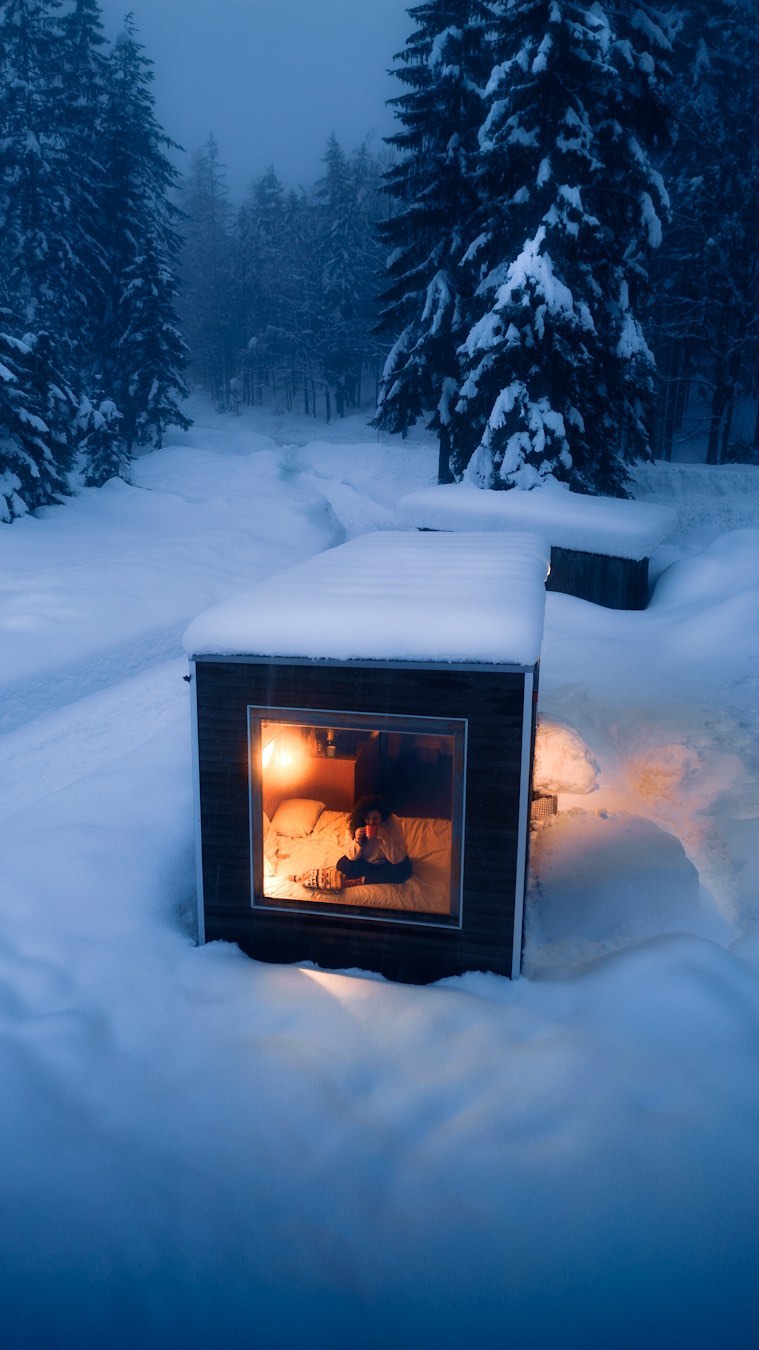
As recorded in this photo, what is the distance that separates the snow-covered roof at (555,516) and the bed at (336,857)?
33.7ft

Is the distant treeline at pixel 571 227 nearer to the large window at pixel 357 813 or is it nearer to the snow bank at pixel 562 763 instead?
the snow bank at pixel 562 763

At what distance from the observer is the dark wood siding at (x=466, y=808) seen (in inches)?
212

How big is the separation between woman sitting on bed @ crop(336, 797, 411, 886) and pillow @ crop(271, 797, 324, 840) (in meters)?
0.40

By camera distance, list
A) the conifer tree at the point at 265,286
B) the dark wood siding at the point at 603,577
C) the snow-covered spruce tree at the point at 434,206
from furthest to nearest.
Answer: the conifer tree at the point at 265,286
the snow-covered spruce tree at the point at 434,206
the dark wood siding at the point at 603,577

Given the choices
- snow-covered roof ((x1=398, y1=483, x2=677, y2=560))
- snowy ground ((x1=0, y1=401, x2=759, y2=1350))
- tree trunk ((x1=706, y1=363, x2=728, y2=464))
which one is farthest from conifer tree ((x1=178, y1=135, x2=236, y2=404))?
snowy ground ((x1=0, y1=401, x2=759, y2=1350))

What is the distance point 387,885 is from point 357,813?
2.29 ft

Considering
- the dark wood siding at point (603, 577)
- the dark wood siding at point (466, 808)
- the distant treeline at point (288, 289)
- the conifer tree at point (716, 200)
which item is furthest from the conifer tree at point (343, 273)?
the dark wood siding at point (466, 808)

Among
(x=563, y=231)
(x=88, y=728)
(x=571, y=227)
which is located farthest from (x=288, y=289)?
(x=88, y=728)

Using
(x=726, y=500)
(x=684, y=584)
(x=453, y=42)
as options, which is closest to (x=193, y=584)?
(x=684, y=584)

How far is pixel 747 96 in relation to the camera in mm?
25438

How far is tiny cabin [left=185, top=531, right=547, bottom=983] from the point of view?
17.6 ft

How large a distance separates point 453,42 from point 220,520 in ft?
46.3

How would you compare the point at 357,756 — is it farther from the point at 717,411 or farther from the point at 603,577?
the point at 717,411

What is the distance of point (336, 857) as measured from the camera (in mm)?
6367
